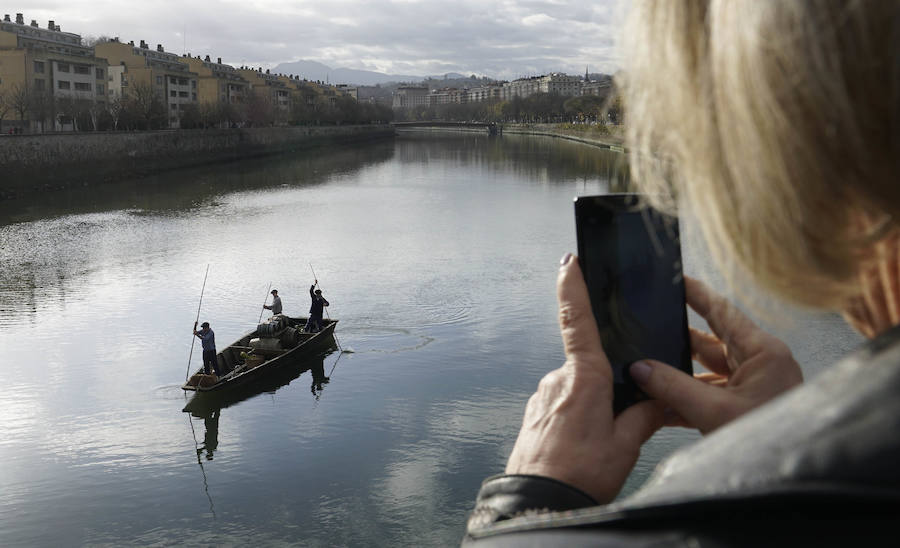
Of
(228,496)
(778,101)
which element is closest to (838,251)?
(778,101)

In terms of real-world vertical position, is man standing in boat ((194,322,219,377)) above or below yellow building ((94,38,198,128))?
below

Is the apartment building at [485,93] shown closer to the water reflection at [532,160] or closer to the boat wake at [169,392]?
the water reflection at [532,160]

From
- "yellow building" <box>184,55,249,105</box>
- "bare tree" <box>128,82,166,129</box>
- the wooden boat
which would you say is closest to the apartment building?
"yellow building" <box>184,55,249,105</box>

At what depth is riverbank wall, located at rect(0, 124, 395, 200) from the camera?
31.8 metres

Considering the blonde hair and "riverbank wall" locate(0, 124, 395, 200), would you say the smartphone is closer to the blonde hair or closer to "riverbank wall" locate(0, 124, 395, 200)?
the blonde hair

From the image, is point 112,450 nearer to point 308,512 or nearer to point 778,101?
point 308,512

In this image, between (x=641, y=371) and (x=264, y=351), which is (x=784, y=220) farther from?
(x=264, y=351)

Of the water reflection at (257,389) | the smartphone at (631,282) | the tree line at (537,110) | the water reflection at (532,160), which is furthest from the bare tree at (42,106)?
the tree line at (537,110)

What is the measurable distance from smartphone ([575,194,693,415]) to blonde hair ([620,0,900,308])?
345 mm

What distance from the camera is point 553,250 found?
22641 mm

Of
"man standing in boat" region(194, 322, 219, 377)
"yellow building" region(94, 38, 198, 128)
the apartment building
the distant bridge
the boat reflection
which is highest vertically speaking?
the apartment building

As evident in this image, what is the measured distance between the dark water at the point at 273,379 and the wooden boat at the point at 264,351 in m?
0.30

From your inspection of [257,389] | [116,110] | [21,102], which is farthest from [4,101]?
[257,389]

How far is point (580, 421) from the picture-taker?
922 mm
